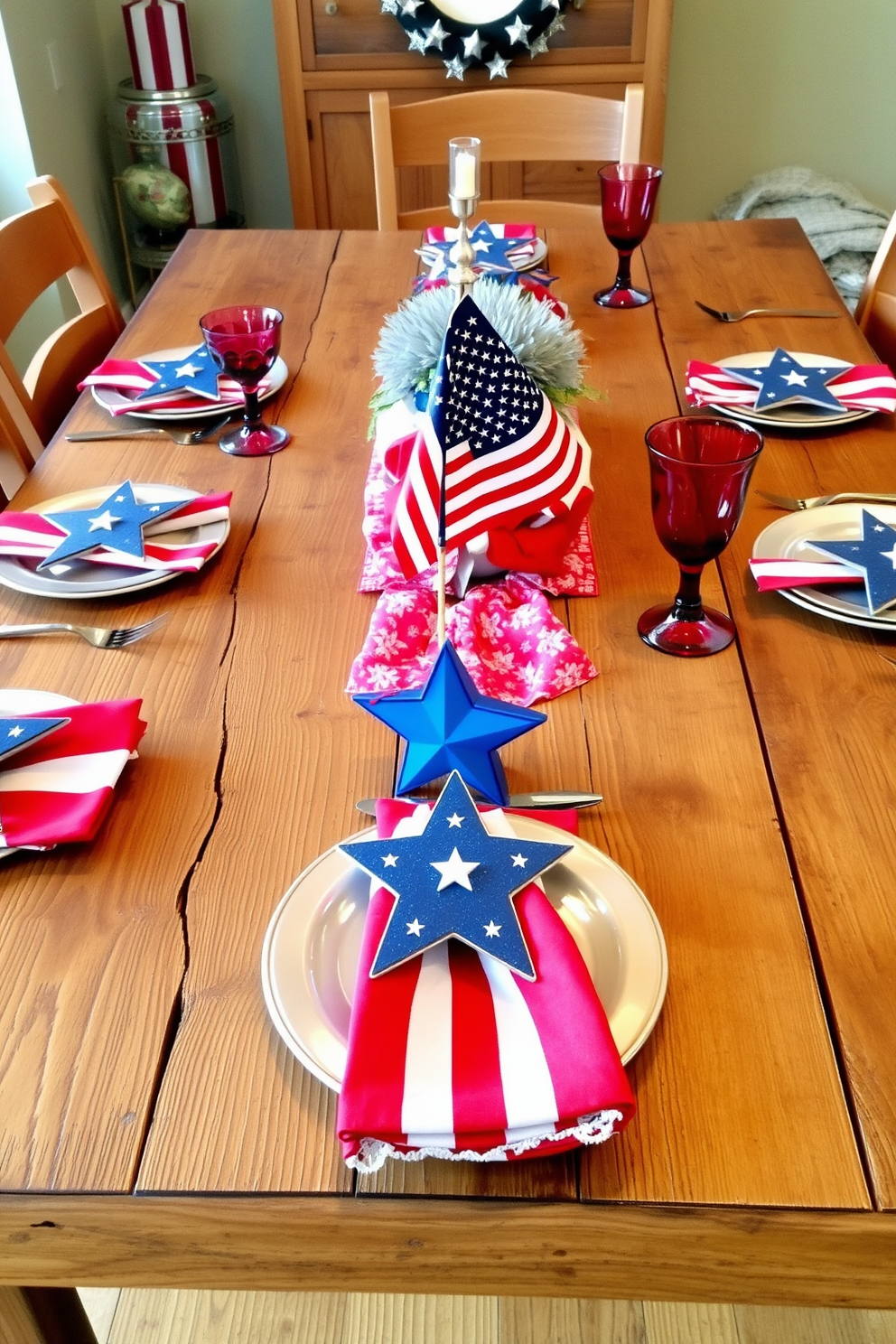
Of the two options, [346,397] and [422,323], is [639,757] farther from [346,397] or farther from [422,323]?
[346,397]

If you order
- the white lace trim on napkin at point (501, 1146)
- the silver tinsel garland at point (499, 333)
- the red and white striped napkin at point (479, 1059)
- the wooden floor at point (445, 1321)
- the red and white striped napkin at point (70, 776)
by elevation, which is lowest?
the wooden floor at point (445, 1321)

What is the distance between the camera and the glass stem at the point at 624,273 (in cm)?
158

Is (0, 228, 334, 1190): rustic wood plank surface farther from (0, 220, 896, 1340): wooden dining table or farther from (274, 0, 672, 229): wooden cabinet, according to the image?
(274, 0, 672, 229): wooden cabinet

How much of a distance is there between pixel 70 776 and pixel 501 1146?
410 mm

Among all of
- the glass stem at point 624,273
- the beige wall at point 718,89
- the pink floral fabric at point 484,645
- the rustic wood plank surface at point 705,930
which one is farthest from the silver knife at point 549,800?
the beige wall at point 718,89

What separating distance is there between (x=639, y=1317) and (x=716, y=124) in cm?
316

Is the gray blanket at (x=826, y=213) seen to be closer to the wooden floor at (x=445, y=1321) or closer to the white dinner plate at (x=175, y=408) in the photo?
the white dinner plate at (x=175, y=408)

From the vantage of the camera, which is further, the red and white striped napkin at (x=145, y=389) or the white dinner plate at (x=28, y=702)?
the red and white striped napkin at (x=145, y=389)

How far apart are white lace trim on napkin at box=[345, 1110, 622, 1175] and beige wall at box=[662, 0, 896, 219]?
11.1 feet

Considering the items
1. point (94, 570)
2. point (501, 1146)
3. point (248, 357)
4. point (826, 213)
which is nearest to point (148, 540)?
point (94, 570)

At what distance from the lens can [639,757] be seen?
836 mm

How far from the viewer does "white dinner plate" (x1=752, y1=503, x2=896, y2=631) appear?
948 mm

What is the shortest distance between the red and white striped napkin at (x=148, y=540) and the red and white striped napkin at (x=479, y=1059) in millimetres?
499

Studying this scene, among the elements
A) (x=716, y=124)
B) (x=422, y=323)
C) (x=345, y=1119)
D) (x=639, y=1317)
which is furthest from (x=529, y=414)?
(x=716, y=124)
